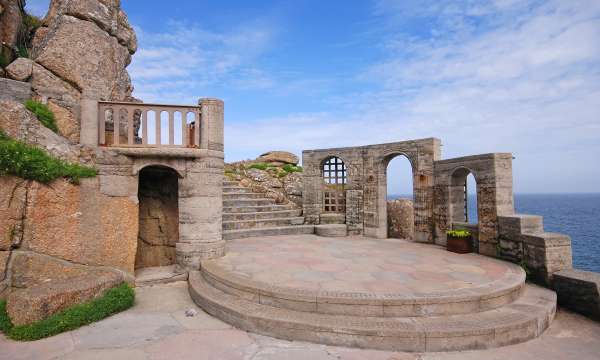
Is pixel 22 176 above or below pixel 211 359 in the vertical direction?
above

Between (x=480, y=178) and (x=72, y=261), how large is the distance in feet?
33.9

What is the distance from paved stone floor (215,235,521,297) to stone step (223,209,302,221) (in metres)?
1.88

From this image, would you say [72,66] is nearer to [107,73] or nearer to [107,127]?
[107,73]

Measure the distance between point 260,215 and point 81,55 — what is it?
7.80 meters

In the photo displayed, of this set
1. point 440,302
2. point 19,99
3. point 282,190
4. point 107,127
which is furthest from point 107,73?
point 440,302

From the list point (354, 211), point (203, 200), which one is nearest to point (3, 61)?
point (203, 200)

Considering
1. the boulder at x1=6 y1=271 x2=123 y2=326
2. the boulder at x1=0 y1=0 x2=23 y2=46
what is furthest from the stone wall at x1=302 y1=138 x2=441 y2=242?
the boulder at x1=0 y1=0 x2=23 y2=46

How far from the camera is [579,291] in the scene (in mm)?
6215

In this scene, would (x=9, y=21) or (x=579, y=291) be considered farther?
(x=9, y=21)

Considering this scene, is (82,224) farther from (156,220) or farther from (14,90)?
(14,90)

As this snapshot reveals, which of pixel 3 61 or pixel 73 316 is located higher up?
pixel 3 61

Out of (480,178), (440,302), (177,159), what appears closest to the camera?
(440,302)

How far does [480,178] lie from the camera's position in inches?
348

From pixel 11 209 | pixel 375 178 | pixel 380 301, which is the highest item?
pixel 375 178
